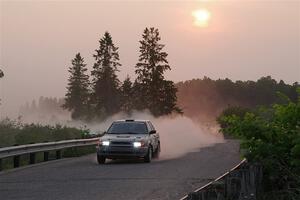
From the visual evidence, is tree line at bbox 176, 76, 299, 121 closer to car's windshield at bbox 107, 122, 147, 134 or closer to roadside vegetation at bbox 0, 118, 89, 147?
roadside vegetation at bbox 0, 118, 89, 147

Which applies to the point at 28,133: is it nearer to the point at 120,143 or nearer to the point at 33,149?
the point at 33,149

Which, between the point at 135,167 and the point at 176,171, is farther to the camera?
the point at 135,167

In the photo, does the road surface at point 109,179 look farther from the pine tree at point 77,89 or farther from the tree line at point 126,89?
the pine tree at point 77,89

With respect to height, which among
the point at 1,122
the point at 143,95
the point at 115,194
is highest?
the point at 143,95

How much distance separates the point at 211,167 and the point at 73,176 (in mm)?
4859

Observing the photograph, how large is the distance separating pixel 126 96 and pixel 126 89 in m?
1.05

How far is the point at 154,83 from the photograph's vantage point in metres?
82.4

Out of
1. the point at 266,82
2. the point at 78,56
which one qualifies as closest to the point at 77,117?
the point at 78,56

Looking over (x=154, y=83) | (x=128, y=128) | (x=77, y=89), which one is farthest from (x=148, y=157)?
(x=77, y=89)

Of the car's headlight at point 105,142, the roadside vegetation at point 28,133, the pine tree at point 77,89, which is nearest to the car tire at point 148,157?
the car's headlight at point 105,142

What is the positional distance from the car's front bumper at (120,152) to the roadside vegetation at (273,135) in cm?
1140

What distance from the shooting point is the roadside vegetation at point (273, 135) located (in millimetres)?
10305

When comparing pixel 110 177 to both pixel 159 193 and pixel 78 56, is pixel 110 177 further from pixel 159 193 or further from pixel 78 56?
pixel 78 56

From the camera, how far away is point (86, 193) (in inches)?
529
